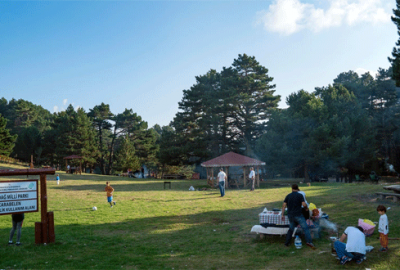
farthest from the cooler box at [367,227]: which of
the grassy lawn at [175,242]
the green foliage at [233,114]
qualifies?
the green foliage at [233,114]

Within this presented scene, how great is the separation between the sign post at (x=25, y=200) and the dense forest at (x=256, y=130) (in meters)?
26.8

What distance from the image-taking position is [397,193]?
15664mm

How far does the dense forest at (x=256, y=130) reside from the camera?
3441 centimetres

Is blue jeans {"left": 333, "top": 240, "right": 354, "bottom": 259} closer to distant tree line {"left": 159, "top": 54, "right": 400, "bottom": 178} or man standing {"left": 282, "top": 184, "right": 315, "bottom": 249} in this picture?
man standing {"left": 282, "top": 184, "right": 315, "bottom": 249}

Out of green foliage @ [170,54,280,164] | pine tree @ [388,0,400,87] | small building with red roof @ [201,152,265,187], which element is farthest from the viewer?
green foliage @ [170,54,280,164]

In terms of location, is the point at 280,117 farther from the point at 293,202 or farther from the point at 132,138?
the point at 132,138

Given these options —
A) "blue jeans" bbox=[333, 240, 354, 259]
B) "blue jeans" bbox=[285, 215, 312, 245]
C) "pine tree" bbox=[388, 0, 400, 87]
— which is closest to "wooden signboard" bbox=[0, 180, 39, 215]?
"blue jeans" bbox=[285, 215, 312, 245]

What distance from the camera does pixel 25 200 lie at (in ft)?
29.5

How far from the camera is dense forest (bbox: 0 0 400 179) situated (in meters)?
34.4

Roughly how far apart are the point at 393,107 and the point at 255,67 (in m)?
20.7

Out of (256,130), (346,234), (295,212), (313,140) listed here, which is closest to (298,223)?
(295,212)

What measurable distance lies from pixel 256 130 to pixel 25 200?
38.5 m

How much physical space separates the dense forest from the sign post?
2684 cm

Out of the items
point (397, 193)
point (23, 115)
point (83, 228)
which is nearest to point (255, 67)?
point (397, 193)
